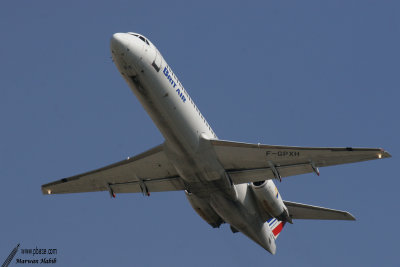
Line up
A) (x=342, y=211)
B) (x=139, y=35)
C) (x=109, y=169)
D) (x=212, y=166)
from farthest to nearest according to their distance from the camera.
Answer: (x=342, y=211)
(x=109, y=169)
(x=212, y=166)
(x=139, y=35)

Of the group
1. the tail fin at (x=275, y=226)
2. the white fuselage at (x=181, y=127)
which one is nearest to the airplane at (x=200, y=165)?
the white fuselage at (x=181, y=127)

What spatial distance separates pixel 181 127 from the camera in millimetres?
27453

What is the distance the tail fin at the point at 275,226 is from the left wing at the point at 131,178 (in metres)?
7.24

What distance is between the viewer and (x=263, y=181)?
32.2 metres

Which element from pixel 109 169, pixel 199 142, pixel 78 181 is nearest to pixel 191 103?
pixel 199 142

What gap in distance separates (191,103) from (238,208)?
6.76m

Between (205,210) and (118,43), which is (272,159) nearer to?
(205,210)

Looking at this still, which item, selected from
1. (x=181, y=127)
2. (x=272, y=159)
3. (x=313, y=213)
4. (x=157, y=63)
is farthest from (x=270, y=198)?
(x=157, y=63)

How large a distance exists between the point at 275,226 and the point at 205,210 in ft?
19.3

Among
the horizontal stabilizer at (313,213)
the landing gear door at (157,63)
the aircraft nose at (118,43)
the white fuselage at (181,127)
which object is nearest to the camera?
the aircraft nose at (118,43)

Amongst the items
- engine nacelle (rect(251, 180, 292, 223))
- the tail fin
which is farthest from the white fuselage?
the tail fin

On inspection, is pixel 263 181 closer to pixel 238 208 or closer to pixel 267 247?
pixel 238 208

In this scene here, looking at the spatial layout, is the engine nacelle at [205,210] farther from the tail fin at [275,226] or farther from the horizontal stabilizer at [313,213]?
the horizontal stabilizer at [313,213]

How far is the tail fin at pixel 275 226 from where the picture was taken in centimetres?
3610
